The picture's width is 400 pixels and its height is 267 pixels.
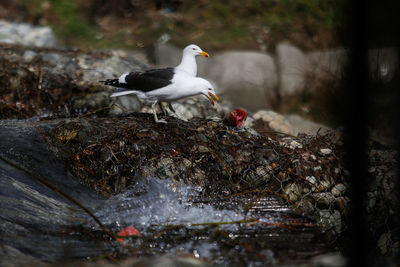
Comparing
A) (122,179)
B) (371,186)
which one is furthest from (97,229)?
(371,186)

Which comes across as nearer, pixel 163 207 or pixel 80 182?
pixel 163 207

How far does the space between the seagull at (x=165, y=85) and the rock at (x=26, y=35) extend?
11.9 ft

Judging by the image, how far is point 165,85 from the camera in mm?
2910

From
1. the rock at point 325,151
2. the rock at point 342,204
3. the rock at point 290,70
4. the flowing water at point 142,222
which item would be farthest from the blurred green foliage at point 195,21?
the flowing water at point 142,222

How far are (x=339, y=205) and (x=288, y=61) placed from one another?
4.23 metres

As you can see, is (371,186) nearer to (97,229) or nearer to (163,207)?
(163,207)

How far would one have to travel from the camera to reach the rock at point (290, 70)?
21.4ft

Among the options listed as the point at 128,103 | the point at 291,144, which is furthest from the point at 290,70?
the point at 291,144

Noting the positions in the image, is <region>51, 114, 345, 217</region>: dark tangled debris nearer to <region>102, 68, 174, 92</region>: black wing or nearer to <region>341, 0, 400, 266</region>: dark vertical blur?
→ <region>102, 68, 174, 92</region>: black wing

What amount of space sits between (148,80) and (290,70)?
4.07 metres

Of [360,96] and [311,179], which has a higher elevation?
[360,96]

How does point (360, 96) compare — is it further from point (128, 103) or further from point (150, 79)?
point (128, 103)

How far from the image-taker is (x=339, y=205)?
282 cm

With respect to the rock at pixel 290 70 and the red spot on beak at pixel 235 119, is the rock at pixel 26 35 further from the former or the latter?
the red spot on beak at pixel 235 119
